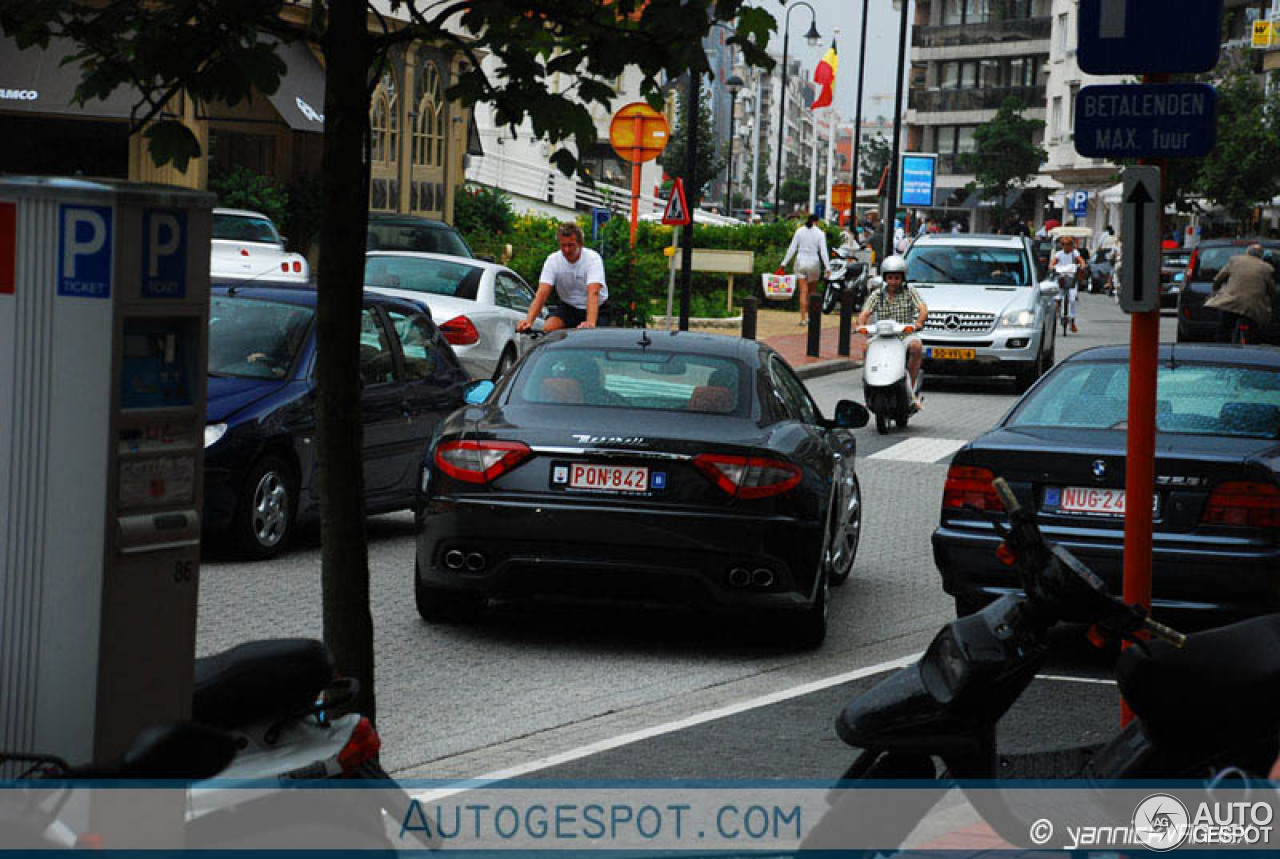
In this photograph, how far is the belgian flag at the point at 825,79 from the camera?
6212cm

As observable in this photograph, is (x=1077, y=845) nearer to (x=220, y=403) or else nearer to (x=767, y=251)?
(x=220, y=403)

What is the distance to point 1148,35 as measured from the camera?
646 centimetres

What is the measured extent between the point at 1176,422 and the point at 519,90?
13.8ft

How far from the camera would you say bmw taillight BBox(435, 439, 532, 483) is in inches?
333

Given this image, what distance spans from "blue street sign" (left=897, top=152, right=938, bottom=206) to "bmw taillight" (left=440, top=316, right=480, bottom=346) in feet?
93.2

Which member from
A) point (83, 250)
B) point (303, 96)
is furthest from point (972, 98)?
point (83, 250)

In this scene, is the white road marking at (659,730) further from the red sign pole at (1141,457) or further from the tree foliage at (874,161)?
the tree foliage at (874,161)

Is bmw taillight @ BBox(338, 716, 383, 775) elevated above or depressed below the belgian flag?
below

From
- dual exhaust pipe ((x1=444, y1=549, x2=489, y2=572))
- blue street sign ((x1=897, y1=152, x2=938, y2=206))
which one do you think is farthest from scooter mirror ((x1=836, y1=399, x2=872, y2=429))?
blue street sign ((x1=897, y1=152, x2=938, y2=206))

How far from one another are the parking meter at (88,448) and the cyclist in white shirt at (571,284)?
1412cm

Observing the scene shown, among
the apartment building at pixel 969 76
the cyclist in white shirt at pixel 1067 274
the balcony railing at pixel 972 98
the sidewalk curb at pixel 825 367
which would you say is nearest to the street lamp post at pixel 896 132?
the cyclist in white shirt at pixel 1067 274

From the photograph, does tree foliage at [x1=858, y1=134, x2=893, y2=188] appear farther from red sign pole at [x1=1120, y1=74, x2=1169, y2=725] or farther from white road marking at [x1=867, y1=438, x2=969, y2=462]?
red sign pole at [x1=1120, y1=74, x2=1169, y2=725]

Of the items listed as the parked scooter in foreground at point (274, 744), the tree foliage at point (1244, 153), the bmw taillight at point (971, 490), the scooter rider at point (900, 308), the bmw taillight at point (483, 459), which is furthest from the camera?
the tree foliage at point (1244, 153)

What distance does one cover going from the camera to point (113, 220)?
148 inches
